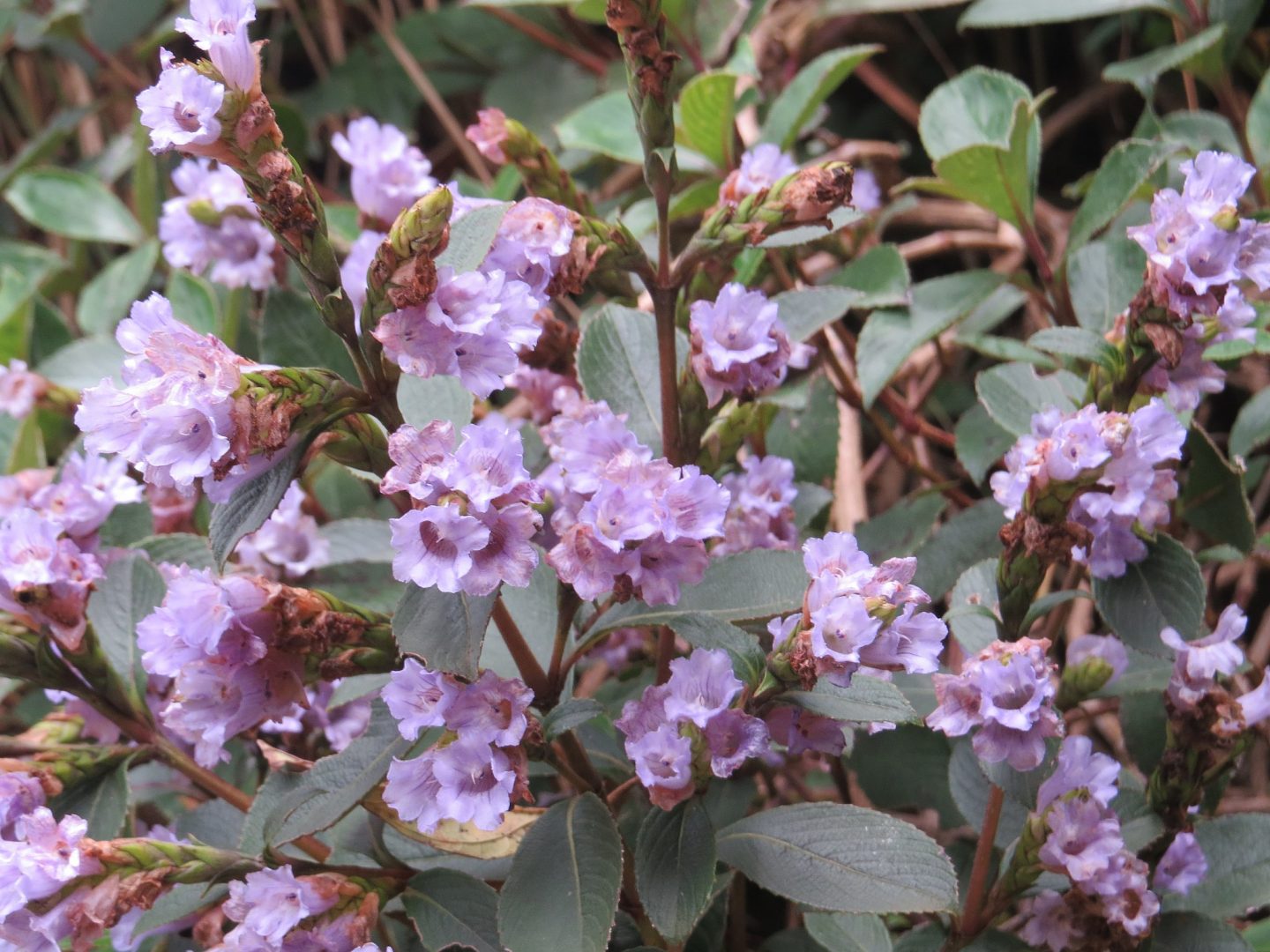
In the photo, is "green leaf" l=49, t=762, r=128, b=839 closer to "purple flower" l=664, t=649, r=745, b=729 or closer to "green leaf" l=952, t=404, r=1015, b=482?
"purple flower" l=664, t=649, r=745, b=729

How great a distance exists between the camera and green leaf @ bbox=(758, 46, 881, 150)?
4.23ft

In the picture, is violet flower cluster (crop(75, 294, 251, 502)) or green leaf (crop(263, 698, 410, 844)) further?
green leaf (crop(263, 698, 410, 844))

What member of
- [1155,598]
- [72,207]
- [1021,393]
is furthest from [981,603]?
[72,207]

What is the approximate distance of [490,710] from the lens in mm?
700

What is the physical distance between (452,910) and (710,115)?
33.3 inches

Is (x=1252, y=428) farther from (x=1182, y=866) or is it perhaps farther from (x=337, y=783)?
(x=337, y=783)

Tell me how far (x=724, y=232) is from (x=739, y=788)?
43 centimetres

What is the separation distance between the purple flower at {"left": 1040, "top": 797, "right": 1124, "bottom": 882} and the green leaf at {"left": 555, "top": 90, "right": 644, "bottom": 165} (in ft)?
2.72

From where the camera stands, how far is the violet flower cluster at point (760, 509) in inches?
36.8

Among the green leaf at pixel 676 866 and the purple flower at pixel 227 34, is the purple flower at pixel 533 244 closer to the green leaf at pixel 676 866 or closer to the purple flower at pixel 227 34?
the purple flower at pixel 227 34

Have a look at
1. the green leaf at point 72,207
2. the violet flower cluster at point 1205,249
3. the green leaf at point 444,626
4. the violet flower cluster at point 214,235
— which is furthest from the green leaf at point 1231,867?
the green leaf at point 72,207

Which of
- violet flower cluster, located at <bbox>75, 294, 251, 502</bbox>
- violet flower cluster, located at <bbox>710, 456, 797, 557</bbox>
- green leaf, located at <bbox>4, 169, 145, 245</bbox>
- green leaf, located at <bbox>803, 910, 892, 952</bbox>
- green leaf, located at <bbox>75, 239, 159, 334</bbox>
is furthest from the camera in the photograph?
green leaf, located at <bbox>4, 169, 145, 245</bbox>

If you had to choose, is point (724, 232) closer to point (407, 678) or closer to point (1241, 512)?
point (407, 678)

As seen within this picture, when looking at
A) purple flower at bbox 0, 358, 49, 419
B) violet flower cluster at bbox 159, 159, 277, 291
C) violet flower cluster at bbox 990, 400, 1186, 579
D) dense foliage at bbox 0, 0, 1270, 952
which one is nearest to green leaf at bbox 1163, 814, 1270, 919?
dense foliage at bbox 0, 0, 1270, 952
